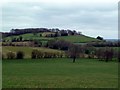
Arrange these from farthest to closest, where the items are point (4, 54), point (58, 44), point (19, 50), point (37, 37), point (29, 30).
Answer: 1. point (29, 30)
2. point (37, 37)
3. point (58, 44)
4. point (19, 50)
5. point (4, 54)

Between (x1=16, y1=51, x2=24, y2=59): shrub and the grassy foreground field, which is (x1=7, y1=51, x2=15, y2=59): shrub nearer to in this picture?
(x1=16, y1=51, x2=24, y2=59): shrub

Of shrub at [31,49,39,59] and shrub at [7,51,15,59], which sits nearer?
shrub at [7,51,15,59]

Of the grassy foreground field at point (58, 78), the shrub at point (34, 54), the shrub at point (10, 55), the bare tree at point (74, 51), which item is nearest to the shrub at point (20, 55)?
the shrub at point (10, 55)

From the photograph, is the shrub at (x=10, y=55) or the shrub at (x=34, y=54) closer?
the shrub at (x=10, y=55)

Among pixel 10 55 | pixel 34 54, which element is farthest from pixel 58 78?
pixel 34 54

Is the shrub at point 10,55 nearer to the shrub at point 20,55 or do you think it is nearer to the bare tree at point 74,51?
the shrub at point 20,55

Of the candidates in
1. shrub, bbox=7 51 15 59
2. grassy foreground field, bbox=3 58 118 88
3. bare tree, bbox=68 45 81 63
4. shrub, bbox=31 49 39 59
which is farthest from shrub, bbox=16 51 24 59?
grassy foreground field, bbox=3 58 118 88

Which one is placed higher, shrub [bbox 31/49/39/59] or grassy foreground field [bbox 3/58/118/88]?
grassy foreground field [bbox 3/58/118/88]

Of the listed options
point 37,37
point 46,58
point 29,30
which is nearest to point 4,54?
point 46,58

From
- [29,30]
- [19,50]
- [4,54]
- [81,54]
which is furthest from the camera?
[29,30]

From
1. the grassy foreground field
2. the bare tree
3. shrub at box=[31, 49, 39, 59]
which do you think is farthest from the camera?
the bare tree

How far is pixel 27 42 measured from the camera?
133250mm

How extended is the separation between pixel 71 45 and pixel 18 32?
1727 inches

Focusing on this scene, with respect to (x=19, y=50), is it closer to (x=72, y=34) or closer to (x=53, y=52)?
(x=53, y=52)
